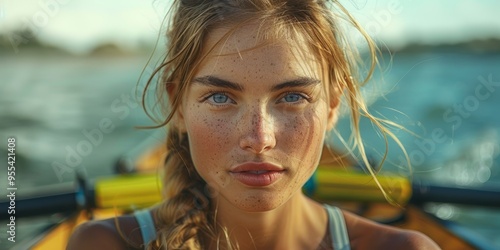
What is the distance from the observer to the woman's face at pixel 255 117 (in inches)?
59.3

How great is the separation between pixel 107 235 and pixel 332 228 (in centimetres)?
56

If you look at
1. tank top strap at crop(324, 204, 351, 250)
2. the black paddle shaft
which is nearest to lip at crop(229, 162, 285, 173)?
tank top strap at crop(324, 204, 351, 250)

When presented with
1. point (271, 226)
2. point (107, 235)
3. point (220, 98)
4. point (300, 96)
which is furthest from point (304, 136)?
point (107, 235)

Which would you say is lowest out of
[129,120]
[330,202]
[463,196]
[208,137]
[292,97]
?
[129,120]

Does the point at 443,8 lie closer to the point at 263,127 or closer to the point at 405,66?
the point at 405,66

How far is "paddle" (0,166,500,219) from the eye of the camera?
2861 millimetres

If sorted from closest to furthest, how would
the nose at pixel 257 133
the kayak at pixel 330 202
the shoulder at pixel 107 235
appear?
1. the nose at pixel 257 133
2. the shoulder at pixel 107 235
3. the kayak at pixel 330 202

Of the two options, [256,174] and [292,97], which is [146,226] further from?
[292,97]

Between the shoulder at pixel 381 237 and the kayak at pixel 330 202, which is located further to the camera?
the kayak at pixel 330 202

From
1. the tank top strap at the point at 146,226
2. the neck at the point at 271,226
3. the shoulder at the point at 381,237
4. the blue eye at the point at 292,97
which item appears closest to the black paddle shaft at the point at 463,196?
the shoulder at the point at 381,237

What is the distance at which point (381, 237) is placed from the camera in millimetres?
1805

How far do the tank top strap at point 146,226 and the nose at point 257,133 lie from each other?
1.41 feet

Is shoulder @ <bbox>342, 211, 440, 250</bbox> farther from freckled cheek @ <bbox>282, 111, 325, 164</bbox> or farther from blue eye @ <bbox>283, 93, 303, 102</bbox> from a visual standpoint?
blue eye @ <bbox>283, 93, 303, 102</bbox>

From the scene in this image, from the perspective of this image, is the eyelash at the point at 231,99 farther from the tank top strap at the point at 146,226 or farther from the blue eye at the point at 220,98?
the tank top strap at the point at 146,226
